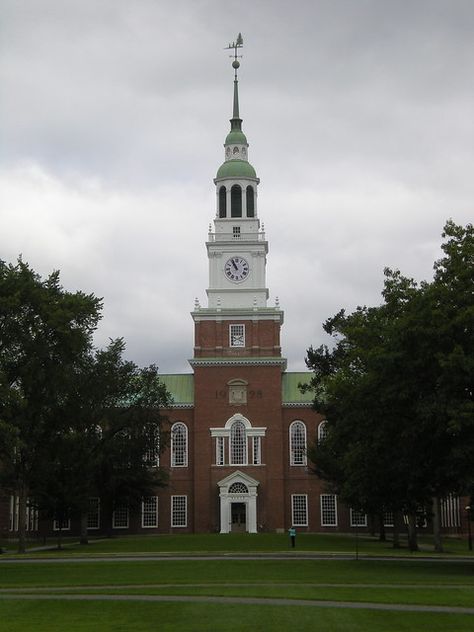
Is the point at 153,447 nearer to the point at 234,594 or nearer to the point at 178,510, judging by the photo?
the point at 178,510

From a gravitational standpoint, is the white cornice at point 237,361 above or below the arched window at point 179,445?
above

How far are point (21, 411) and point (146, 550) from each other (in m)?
10.6

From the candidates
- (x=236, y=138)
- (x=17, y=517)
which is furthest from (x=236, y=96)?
(x=17, y=517)

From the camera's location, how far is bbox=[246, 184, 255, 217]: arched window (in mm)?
83062

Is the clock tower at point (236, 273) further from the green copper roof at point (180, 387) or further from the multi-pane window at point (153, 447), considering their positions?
the multi-pane window at point (153, 447)

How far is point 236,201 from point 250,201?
1.24 m

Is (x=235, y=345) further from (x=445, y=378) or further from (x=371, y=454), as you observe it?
(x=445, y=378)

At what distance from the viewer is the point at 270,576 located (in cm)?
3127

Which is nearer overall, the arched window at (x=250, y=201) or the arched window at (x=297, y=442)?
the arched window at (x=250, y=201)

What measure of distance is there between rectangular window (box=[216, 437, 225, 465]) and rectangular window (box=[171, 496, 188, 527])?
199 inches

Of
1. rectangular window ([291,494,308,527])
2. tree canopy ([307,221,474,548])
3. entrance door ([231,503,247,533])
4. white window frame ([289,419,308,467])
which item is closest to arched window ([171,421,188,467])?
entrance door ([231,503,247,533])

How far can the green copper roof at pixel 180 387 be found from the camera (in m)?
85.8

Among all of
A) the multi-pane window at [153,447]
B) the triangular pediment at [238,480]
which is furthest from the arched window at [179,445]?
the multi-pane window at [153,447]

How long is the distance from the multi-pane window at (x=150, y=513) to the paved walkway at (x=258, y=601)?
57667mm
